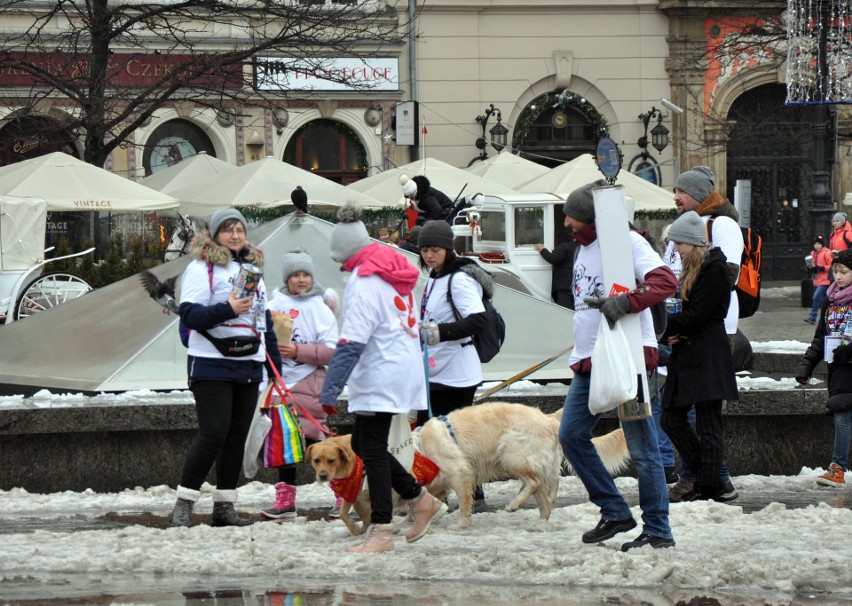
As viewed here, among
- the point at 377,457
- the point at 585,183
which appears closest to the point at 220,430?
the point at 377,457

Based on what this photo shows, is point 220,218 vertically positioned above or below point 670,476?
above

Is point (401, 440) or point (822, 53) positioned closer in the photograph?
point (401, 440)

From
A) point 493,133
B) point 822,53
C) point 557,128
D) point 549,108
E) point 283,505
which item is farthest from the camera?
point 557,128

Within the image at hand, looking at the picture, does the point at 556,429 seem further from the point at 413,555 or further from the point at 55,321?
the point at 55,321

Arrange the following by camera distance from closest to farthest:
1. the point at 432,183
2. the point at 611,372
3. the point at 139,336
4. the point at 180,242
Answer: the point at 611,372 → the point at 139,336 → the point at 180,242 → the point at 432,183

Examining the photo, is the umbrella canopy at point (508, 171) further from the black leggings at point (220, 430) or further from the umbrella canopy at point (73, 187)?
the black leggings at point (220, 430)

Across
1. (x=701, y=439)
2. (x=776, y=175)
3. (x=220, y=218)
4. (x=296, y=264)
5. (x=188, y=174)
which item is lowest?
(x=701, y=439)

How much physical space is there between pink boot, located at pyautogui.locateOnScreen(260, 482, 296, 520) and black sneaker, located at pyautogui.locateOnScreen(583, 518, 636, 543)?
6.12 feet

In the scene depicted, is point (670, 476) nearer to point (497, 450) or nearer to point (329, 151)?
point (497, 450)

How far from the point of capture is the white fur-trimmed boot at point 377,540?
23.0 ft

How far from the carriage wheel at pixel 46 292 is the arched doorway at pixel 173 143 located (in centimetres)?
1345

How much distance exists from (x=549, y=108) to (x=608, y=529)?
2775 cm

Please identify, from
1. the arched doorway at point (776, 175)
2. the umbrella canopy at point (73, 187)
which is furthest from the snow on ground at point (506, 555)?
the arched doorway at point (776, 175)

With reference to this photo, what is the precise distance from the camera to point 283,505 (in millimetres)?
8203
